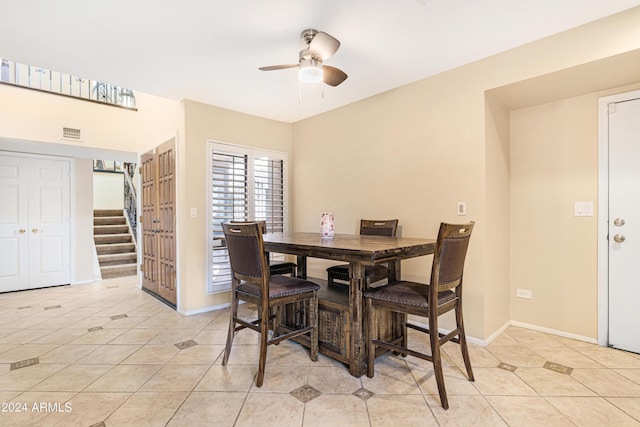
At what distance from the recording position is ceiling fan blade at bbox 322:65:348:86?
7.75 feet

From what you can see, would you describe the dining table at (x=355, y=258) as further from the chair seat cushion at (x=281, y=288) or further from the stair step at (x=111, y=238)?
the stair step at (x=111, y=238)

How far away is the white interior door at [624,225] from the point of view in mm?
2518

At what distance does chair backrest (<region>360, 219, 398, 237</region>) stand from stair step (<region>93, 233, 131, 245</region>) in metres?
5.79

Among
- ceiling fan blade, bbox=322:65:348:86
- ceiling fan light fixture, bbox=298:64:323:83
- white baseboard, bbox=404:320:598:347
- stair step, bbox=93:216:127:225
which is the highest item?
ceiling fan blade, bbox=322:65:348:86

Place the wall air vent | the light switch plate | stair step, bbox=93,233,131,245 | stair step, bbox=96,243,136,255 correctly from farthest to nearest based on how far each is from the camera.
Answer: stair step, bbox=93,233,131,245, stair step, bbox=96,243,136,255, the wall air vent, the light switch plate

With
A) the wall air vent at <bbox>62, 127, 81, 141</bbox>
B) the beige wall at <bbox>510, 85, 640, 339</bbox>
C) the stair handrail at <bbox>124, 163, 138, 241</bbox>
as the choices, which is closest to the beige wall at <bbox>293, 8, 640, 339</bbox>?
the beige wall at <bbox>510, 85, 640, 339</bbox>

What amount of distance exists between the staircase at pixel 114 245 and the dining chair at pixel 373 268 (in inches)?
184

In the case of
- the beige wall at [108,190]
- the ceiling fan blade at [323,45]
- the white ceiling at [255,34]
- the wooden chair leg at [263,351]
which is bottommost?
the wooden chair leg at [263,351]

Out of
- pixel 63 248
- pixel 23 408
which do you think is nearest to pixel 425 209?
pixel 23 408

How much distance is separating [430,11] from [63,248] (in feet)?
19.6

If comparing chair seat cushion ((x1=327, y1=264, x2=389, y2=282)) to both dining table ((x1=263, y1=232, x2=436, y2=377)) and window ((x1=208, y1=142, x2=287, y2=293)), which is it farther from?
window ((x1=208, y1=142, x2=287, y2=293))

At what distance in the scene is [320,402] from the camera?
1893 millimetres

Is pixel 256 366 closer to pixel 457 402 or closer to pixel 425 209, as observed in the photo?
pixel 457 402

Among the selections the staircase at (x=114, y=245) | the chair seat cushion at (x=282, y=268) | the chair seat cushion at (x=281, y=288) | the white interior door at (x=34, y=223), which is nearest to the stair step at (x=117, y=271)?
the staircase at (x=114, y=245)
